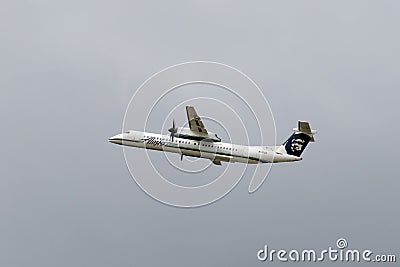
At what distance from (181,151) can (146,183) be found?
1574 cm

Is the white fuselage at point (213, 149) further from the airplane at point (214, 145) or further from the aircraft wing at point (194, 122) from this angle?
the aircraft wing at point (194, 122)

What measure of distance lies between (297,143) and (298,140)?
0.45 meters

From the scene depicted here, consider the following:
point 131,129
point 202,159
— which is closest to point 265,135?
point 202,159

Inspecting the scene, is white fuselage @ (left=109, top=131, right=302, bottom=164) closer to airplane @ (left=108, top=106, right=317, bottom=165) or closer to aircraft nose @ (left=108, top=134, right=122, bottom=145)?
airplane @ (left=108, top=106, right=317, bottom=165)

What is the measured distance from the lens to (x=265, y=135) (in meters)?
90.8

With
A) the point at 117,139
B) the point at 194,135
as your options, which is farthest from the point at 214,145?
the point at 117,139

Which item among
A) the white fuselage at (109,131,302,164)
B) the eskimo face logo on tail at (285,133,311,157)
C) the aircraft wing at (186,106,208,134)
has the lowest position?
the white fuselage at (109,131,302,164)

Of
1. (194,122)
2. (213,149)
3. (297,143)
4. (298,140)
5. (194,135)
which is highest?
(298,140)

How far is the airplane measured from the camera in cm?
9812

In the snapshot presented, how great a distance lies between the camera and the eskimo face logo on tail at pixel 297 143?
99.1 m

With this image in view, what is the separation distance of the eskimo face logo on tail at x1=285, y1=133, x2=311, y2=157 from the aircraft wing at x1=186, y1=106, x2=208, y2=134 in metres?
12.0

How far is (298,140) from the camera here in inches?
3920

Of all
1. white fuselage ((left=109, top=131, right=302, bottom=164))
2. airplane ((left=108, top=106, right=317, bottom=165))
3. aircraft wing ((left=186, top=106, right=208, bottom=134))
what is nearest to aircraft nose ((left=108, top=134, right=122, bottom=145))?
airplane ((left=108, top=106, right=317, bottom=165))

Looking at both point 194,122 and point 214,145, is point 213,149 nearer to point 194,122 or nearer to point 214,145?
point 214,145
